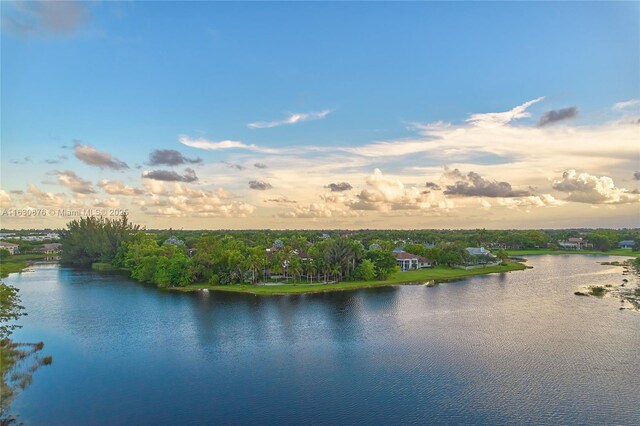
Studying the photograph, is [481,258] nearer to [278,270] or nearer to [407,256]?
[407,256]

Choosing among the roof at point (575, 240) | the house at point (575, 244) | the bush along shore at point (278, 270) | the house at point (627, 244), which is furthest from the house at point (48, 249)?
the house at point (627, 244)

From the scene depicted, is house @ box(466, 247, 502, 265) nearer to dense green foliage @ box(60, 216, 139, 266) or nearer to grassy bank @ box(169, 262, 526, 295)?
grassy bank @ box(169, 262, 526, 295)

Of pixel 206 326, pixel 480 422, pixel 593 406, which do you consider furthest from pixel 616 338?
pixel 206 326

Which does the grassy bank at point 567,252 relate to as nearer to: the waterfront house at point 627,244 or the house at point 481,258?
the waterfront house at point 627,244

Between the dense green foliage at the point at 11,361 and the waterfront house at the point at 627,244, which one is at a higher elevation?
the waterfront house at the point at 627,244

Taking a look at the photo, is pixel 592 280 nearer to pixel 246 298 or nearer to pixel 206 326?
pixel 246 298

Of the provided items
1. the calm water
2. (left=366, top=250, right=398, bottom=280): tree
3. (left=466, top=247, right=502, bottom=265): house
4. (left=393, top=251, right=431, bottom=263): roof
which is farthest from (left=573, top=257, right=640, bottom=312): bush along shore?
(left=393, top=251, right=431, bottom=263): roof
